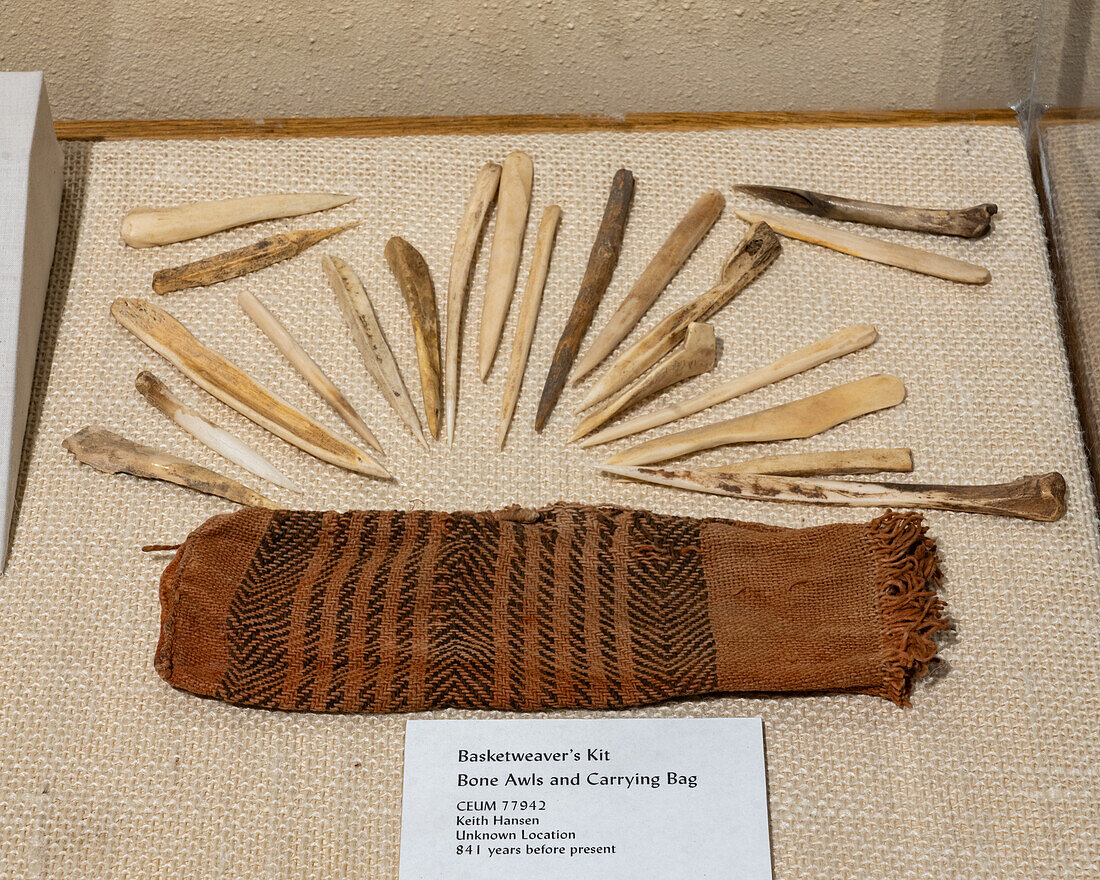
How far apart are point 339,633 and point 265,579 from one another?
0.41 ft

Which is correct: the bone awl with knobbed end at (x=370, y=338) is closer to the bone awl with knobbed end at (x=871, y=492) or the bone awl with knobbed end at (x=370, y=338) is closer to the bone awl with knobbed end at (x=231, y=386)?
the bone awl with knobbed end at (x=231, y=386)

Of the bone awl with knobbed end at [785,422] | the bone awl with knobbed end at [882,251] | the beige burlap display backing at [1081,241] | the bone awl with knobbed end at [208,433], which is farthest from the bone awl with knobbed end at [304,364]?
the beige burlap display backing at [1081,241]

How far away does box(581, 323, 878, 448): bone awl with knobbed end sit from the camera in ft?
4.69

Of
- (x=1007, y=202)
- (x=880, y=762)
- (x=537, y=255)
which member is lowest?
(x=880, y=762)

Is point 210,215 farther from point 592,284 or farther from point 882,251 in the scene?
point 882,251

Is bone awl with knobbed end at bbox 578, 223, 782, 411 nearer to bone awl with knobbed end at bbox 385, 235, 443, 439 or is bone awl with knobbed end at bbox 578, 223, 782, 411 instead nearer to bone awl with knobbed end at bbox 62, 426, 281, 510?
bone awl with knobbed end at bbox 385, 235, 443, 439

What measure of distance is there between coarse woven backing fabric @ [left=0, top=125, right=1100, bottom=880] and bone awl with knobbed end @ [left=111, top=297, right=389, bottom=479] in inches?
1.2

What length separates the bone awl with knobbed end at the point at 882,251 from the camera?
5.08ft

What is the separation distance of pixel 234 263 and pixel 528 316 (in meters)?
0.45

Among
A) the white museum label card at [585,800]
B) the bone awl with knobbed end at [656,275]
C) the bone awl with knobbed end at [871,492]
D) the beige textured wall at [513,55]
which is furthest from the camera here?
the beige textured wall at [513,55]

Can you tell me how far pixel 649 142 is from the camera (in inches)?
65.9

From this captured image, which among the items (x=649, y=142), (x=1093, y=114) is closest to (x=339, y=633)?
(x=649, y=142)

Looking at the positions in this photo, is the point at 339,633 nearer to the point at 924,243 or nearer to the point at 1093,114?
the point at 924,243

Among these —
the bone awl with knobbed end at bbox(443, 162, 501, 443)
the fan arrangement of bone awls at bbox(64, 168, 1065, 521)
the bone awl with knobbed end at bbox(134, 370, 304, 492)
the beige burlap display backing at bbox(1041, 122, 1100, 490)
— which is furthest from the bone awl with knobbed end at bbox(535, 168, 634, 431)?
the beige burlap display backing at bbox(1041, 122, 1100, 490)
